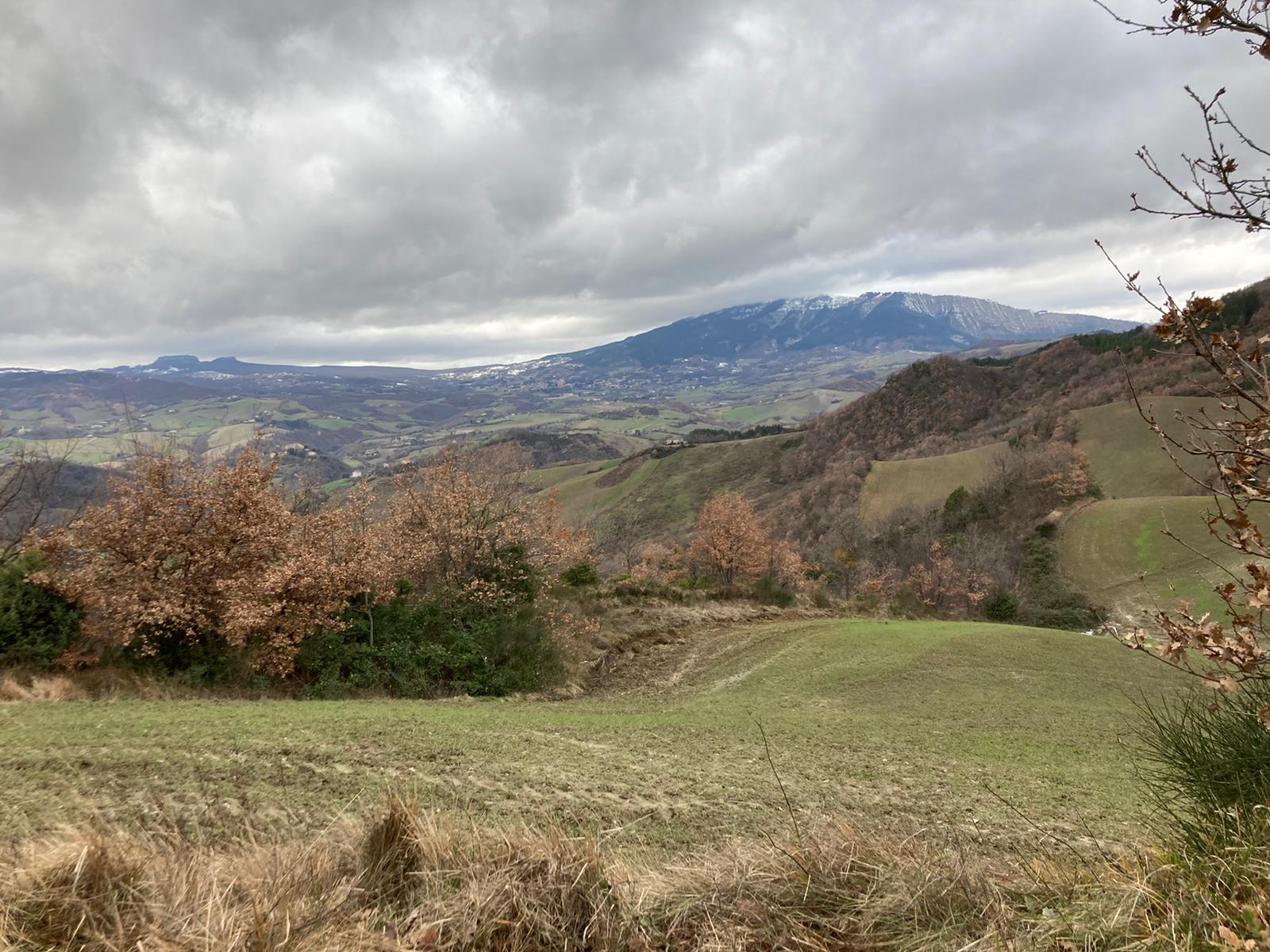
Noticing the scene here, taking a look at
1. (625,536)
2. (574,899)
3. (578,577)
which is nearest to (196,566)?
(578,577)

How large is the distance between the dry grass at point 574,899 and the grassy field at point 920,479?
274 ft

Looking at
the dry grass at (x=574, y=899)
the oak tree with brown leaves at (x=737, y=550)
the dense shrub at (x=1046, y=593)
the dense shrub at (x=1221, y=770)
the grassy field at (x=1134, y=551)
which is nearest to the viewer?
the dry grass at (x=574, y=899)

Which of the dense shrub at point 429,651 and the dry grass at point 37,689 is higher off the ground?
the dry grass at point 37,689

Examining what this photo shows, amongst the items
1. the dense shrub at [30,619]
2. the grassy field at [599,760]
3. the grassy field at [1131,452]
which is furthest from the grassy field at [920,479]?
the dense shrub at [30,619]

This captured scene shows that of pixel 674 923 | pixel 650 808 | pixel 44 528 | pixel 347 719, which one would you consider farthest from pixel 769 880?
pixel 44 528

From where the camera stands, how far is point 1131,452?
261 ft

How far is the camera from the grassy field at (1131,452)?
70.4m

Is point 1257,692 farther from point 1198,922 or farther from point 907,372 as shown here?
point 907,372

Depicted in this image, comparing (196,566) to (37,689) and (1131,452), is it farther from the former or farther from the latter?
(1131,452)

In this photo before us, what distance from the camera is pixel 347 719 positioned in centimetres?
990

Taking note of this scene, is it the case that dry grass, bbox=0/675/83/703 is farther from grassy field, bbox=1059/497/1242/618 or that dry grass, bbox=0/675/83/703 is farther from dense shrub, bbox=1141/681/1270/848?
grassy field, bbox=1059/497/1242/618

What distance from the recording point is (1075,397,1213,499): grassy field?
231ft

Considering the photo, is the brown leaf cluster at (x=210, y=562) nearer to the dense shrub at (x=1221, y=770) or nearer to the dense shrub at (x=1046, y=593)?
the dense shrub at (x=1221, y=770)

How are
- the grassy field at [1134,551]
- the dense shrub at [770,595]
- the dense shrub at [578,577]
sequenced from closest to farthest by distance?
the dense shrub at [578,577], the dense shrub at [770,595], the grassy field at [1134,551]
